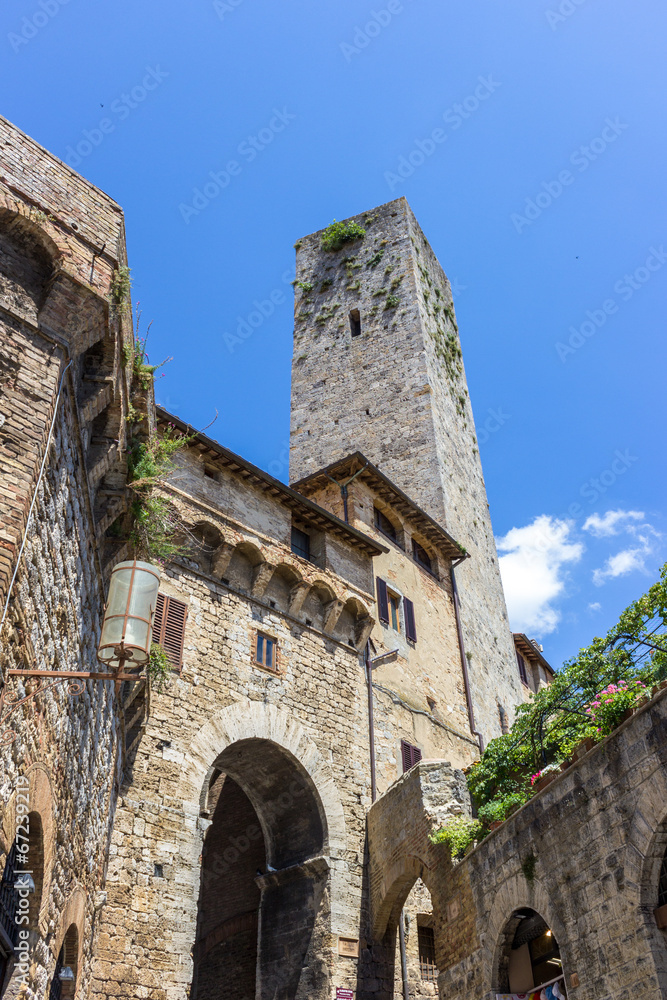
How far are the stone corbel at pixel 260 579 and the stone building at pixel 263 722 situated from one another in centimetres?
4

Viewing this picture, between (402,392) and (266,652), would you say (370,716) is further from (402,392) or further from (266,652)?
(402,392)

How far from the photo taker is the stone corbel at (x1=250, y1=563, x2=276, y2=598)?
15.1m

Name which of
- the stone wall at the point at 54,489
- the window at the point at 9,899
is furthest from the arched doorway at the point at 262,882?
the window at the point at 9,899

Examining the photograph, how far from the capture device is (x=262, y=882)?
567 inches

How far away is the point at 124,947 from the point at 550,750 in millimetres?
6678

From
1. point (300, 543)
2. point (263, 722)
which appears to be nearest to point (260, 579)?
point (300, 543)

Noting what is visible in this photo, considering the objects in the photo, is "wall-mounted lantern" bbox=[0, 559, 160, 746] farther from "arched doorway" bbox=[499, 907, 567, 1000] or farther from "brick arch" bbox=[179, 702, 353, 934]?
"brick arch" bbox=[179, 702, 353, 934]

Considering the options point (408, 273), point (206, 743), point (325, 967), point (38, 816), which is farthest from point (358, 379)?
point (38, 816)

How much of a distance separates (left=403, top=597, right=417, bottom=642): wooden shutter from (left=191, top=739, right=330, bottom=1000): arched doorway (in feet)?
17.5

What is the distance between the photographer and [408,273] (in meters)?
29.8

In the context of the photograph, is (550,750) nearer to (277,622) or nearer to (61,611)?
(277,622)

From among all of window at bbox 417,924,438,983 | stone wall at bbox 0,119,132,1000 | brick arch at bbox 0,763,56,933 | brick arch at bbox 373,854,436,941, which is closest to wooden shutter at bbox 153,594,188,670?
stone wall at bbox 0,119,132,1000

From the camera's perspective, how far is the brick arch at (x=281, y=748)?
41.2 ft
